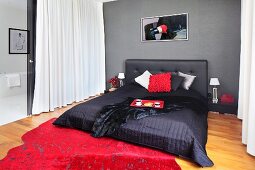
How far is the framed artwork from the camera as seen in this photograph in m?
4.16

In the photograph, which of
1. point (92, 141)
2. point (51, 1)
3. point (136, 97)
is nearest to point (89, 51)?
point (51, 1)

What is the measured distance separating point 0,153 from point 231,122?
136 inches

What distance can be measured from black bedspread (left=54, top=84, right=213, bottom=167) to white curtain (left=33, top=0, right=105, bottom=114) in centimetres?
120

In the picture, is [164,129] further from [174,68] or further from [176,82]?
[174,68]

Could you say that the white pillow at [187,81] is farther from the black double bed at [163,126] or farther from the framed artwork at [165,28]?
the framed artwork at [165,28]

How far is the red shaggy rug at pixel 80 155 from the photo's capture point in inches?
81.8

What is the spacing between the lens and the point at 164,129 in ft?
7.63

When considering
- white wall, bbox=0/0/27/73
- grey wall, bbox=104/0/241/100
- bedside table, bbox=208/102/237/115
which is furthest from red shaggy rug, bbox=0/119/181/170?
white wall, bbox=0/0/27/73

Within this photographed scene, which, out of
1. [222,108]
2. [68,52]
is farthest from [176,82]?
[68,52]

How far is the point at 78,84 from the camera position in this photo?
15.4 feet

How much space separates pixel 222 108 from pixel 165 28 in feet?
6.73

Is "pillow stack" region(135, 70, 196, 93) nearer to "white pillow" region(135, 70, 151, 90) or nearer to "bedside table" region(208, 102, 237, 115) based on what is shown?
"white pillow" region(135, 70, 151, 90)

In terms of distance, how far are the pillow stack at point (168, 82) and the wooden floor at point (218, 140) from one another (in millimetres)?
784

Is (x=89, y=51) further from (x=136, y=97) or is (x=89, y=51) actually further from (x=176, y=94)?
(x=176, y=94)
